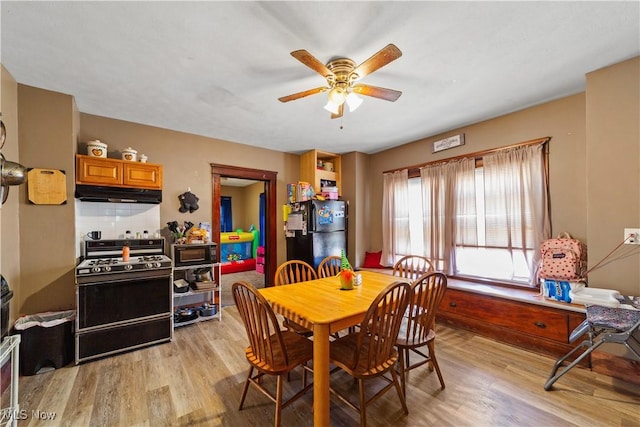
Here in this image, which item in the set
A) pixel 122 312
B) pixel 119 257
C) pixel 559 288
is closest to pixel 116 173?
pixel 119 257

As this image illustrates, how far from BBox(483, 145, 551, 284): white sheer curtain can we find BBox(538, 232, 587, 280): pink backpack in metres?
0.17

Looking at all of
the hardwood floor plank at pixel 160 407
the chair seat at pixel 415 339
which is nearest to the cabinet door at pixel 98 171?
the hardwood floor plank at pixel 160 407

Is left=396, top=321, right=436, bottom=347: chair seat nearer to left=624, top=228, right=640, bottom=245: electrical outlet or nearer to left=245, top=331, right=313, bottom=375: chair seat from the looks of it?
left=245, top=331, right=313, bottom=375: chair seat

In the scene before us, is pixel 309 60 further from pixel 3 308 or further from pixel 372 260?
pixel 372 260

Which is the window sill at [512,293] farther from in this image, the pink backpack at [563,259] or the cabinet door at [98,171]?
the cabinet door at [98,171]

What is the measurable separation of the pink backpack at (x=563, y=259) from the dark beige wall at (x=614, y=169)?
182 millimetres

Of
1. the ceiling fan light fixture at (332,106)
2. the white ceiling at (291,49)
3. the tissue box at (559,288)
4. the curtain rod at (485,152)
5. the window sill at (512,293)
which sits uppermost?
the white ceiling at (291,49)

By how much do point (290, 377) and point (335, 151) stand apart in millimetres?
3573

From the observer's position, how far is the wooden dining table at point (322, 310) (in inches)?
57.7

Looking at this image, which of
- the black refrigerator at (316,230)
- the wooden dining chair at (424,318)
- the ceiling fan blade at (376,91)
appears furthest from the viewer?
the black refrigerator at (316,230)

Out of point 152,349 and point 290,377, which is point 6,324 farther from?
point 290,377

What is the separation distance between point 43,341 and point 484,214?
4.73 metres

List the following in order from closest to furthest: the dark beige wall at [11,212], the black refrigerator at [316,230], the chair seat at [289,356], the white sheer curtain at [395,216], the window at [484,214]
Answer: the chair seat at [289,356] → the dark beige wall at [11,212] → the window at [484,214] → the black refrigerator at [316,230] → the white sheer curtain at [395,216]

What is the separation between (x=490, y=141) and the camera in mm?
3205
